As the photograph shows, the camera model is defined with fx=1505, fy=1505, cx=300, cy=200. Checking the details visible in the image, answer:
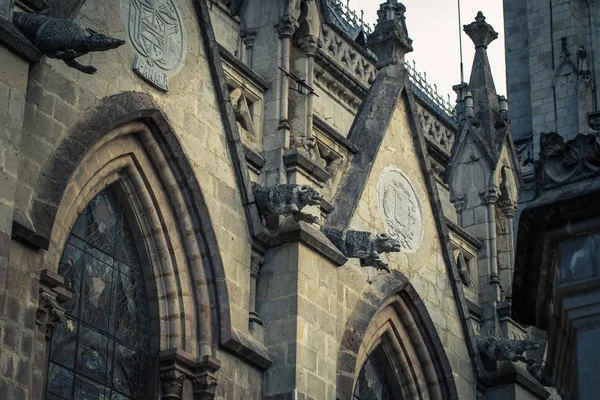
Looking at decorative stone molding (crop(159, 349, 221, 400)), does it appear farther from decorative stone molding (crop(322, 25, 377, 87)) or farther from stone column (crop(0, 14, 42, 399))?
decorative stone molding (crop(322, 25, 377, 87))

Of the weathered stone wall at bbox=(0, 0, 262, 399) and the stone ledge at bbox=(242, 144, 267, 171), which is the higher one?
the stone ledge at bbox=(242, 144, 267, 171)

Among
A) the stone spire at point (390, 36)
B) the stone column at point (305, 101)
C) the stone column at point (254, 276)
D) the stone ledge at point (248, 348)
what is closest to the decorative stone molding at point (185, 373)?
the stone ledge at point (248, 348)

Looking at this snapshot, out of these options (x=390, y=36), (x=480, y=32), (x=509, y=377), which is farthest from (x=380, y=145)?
(x=480, y=32)

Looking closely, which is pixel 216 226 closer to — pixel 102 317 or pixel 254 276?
pixel 254 276

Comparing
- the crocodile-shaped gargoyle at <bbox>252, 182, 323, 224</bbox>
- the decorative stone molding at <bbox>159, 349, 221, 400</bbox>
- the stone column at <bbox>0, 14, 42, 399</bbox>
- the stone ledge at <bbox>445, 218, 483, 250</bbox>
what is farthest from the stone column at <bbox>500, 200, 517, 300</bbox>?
the stone column at <bbox>0, 14, 42, 399</bbox>

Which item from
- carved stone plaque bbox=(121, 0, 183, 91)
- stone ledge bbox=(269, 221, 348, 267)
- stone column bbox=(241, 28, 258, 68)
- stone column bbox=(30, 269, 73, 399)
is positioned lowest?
stone column bbox=(30, 269, 73, 399)

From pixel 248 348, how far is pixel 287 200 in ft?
5.64

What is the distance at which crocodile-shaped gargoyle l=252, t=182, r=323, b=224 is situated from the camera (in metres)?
16.4

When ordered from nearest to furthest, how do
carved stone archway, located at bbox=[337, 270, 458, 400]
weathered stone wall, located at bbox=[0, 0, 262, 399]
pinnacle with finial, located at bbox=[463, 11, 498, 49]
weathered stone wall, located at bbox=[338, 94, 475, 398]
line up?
weathered stone wall, located at bbox=[0, 0, 262, 399] → carved stone archway, located at bbox=[337, 270, 458, 400] → weathered stone wall, located at bbox=[338, 94, 475, 398] → pinnacle with finial, located at bbox=[463, 11, 498, 49]

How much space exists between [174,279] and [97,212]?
1.18 meters

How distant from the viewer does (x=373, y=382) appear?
1919 centimetres

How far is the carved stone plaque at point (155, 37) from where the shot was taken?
15633mm

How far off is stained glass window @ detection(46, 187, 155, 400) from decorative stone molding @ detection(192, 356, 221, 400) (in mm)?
508

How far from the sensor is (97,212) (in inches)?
597
